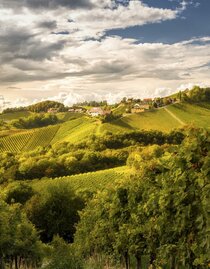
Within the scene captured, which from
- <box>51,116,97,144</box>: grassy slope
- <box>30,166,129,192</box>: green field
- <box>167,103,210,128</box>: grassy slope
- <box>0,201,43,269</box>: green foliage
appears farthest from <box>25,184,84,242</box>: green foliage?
<box>167,103,210,128</box>: grassy slope

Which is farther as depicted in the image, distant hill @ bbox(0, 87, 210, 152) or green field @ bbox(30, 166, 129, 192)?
distant hill @ bbox(0, 87, 210, 152)

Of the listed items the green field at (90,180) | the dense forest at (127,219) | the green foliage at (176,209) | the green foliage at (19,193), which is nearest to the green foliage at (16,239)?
the dense forest at (127,219)

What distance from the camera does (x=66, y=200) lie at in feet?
194

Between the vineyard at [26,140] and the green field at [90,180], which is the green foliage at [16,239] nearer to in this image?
the green field at [90,180]

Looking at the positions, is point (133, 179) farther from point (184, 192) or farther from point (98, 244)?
point (184, 192)

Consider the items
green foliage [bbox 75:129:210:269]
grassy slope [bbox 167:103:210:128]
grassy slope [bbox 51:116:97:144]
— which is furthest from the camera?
grassy slope [bbox 167:103:210:128]

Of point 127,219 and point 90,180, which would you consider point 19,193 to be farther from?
point 127,219

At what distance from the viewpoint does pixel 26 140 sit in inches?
6142

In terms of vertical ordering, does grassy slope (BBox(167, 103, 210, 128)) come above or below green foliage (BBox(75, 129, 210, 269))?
below

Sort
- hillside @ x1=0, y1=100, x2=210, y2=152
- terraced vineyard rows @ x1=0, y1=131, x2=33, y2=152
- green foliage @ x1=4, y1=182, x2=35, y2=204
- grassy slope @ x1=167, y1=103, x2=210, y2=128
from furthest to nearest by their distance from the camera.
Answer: grassy slope @ x1=167, y1=103, x2=210, y2=128
hillside @ x1=0, y1=100, x2=210, y2=152
terraced vineyard rows @ x1=0, y1=131, x2=33, y2=152
green foliage @ x1=4, y1=182, x2=35, y2=204

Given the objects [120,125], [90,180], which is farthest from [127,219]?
[120,125]

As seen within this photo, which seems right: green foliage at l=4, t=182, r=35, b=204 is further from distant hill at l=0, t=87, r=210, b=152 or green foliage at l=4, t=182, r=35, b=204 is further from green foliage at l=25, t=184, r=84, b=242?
distant hill at l=0, t=87, r=210, b=152

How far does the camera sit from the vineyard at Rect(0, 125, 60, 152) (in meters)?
150

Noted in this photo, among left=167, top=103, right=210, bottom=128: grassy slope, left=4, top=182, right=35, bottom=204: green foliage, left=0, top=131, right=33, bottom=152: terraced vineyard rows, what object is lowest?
left=0, top=131, right=33, bottom=152: terraced vineyard rows
